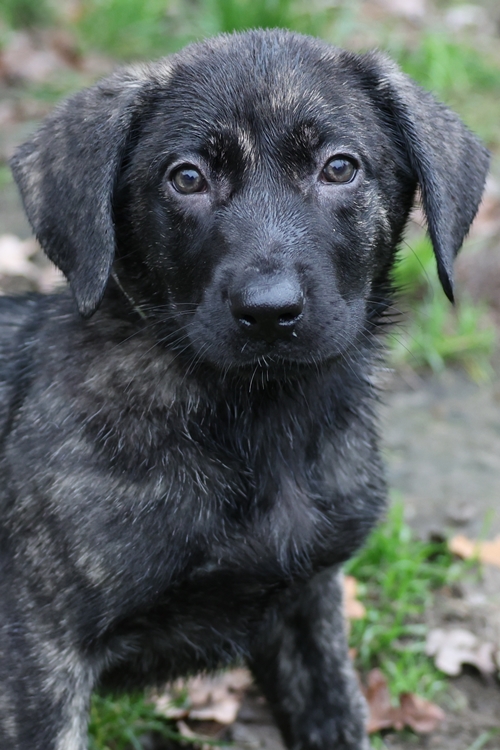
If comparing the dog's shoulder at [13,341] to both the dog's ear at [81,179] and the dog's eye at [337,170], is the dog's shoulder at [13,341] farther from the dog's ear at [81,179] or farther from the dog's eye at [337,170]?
the dog's eye at [337,170]

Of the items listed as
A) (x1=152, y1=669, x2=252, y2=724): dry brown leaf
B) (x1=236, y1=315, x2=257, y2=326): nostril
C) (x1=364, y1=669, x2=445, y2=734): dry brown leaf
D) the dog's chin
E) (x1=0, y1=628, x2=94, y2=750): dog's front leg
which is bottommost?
(x1=364, y1=669, x2=445, y2=734): dry brown leaf

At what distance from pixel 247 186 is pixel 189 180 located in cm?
17

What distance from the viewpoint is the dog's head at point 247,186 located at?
2.80 m

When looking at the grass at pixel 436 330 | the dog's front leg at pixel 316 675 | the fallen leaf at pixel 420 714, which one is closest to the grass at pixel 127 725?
the dog's front leg at pixel 316 675

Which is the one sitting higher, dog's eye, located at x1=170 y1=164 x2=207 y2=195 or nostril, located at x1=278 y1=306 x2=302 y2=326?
dog's eye, located at x1=170 y1=164 x2=207 y2=195

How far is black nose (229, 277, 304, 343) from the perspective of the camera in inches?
103

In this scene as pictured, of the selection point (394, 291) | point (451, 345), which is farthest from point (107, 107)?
point (451, 345)

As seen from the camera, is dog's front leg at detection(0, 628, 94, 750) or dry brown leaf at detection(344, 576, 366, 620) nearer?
dog's front leg at detection(0, 628, 94, 750)

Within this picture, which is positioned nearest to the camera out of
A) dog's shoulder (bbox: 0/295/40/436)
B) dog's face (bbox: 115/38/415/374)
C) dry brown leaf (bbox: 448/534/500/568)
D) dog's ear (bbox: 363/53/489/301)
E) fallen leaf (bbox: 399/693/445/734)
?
dog's face (bbox: 115/38/415/374)

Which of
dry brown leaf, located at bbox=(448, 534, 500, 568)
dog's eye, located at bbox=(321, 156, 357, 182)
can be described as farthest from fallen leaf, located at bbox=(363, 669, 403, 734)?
dog's eye, located at bbox=(321, 156, 357, 182)

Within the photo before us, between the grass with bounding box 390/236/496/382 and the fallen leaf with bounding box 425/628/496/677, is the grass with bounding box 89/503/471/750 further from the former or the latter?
the grass with bounding box 390/236/496/382

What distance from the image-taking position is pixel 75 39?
27.2 ft

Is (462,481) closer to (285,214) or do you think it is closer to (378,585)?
(378,585)

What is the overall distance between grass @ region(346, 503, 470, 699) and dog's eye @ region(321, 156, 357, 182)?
64.9 inches
